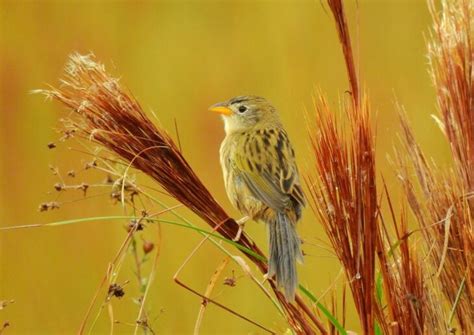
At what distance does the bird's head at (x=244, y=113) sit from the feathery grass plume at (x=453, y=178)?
5.82 ft

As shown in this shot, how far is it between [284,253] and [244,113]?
1.72 metres

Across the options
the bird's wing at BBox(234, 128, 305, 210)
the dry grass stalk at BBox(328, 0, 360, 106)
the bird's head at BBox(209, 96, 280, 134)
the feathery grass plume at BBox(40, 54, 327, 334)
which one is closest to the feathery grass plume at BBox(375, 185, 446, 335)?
the feathery grass plume at BBox(40, 54, 327, 334)

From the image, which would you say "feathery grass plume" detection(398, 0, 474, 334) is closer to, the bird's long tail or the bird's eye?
the bird's long tail

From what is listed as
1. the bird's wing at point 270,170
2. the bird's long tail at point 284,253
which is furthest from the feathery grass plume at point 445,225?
the bird's wing at point 270,170

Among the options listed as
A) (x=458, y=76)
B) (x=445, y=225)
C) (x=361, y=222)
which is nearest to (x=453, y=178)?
(x=445, y=225)

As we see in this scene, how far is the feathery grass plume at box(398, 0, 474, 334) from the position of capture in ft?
9.57

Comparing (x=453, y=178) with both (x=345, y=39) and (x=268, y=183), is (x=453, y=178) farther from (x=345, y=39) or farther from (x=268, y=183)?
(x=268, y=183)

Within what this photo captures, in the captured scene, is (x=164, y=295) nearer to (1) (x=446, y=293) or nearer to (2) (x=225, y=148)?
(2) (x=225, y=148)

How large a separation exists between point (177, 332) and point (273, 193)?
1940mm

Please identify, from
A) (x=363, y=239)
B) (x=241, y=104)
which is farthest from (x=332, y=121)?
(x=241, y=104)

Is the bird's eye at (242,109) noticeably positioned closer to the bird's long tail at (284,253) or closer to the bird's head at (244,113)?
the bird's head at (244,113)

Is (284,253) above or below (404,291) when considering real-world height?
above

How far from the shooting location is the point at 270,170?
3896 mm

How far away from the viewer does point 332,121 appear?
270 centimetres
